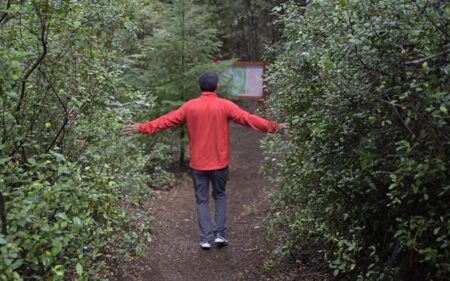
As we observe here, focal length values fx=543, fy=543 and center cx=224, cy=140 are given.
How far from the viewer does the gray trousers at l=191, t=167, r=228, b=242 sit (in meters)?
6.88

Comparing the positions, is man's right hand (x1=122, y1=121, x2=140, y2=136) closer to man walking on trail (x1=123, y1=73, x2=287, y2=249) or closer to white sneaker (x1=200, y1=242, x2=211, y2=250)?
man walking on trail (x1=123, y1=73, x2=287, y2=249)

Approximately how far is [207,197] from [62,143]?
2923mm

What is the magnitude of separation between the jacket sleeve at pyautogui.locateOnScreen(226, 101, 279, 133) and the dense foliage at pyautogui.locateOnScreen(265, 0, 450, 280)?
1.04 m

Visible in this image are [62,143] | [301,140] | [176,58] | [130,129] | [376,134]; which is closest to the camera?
[376,134]

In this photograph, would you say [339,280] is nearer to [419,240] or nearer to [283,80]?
[419,240]

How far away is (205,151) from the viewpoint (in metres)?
6.75

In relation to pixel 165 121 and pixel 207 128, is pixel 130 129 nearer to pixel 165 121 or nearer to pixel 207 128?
pixel 165 121

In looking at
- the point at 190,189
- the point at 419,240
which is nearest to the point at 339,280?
the point at 419,240

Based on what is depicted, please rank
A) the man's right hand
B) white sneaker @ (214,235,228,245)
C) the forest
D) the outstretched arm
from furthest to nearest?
white sneaker @ (214,235,228,245), the outstretched arm, the man's right hand, the forest

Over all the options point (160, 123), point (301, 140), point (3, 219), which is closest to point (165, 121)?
point (160, 123)

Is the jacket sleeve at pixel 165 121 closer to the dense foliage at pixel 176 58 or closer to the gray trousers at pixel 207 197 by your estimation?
the gray trousers at pixel 207 197

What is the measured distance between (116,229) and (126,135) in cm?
165

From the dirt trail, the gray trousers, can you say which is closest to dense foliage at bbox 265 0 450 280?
the dirt trail

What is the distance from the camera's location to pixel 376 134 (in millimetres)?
3473
